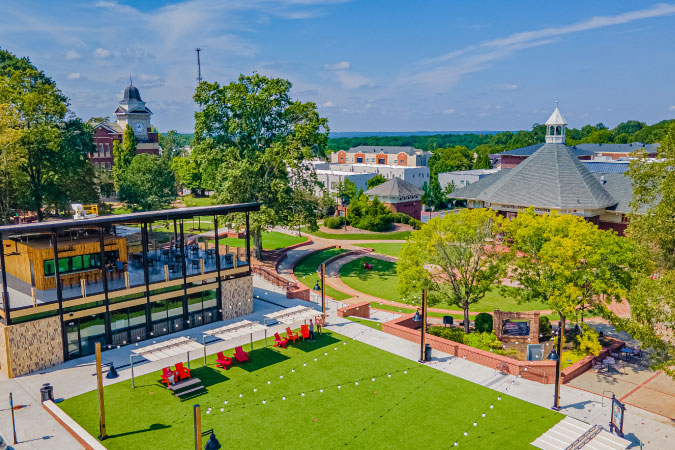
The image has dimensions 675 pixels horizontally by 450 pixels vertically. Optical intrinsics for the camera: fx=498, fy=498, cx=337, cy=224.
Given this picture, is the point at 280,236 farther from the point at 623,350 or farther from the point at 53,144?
the point at 623,350

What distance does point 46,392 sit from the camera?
20984 mm

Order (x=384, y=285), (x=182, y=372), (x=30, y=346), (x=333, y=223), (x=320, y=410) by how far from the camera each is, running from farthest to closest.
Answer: (x=333, y=223) → (x=384, y=285) → (x=30, y=346) → (x=182, y=372) → (x=320, y=410)

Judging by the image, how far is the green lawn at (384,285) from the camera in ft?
120

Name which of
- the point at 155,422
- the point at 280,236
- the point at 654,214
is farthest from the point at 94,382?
the point at 280,236

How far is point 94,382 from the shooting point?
22.9m

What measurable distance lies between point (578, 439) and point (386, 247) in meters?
39.4

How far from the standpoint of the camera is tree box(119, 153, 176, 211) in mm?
75812

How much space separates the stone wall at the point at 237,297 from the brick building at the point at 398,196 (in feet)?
142

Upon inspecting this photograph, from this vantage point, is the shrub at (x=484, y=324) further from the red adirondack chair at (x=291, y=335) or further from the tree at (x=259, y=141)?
the tree at (x=259, y=141)

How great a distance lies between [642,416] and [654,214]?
55.8 feet

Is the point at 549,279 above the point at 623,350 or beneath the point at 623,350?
above

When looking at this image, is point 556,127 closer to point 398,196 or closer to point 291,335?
point 398,196

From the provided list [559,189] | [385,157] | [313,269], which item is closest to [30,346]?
[313,269]

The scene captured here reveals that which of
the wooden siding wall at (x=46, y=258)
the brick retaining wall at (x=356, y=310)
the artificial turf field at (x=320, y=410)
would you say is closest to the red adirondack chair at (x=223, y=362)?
the artificial turf field at (x=320, y=410)
